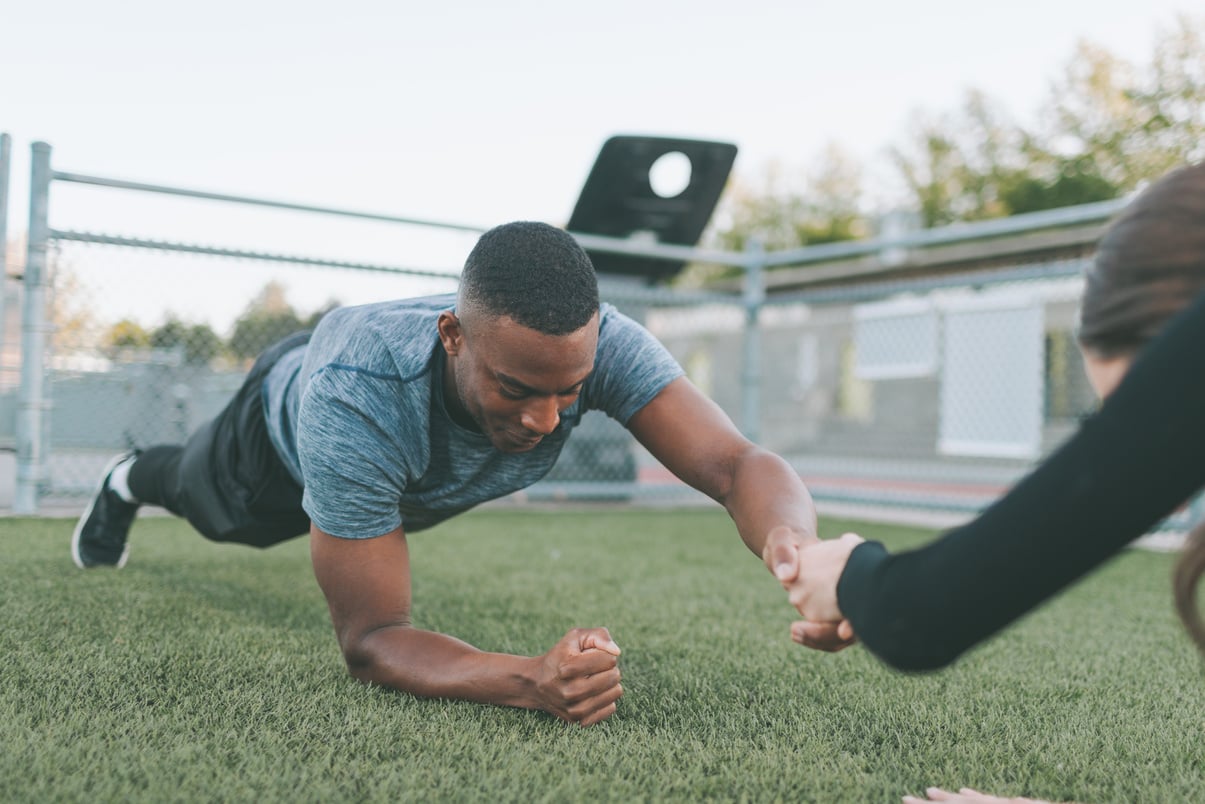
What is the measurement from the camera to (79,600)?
278 cm

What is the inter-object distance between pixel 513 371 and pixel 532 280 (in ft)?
0.56

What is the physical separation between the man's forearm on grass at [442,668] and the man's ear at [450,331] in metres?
0.59

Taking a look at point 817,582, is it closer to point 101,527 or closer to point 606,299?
point 101,527

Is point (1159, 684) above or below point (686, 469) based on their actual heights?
below

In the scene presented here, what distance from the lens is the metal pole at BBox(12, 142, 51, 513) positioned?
446 cm

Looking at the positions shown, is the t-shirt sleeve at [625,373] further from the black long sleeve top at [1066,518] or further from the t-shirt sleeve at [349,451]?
the black long sleeve top at [1066,518]

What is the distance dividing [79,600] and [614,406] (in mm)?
1771

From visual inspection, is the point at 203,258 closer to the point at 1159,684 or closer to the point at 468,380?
the point at 468,380

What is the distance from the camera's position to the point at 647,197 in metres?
6.75

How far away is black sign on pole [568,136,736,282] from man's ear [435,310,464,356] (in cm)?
474

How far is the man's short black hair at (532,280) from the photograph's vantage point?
67.7 inches

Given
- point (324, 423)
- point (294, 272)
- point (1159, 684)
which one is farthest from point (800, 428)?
point (324, 423)

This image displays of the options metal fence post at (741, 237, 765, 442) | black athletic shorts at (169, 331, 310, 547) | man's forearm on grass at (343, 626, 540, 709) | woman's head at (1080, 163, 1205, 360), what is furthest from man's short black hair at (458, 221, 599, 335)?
metal fence post at (741, 237, 765, 442)

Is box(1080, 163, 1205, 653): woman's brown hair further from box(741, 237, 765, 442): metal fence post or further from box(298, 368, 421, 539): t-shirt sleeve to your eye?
box(741, 237, 765, 442): metal fence post
